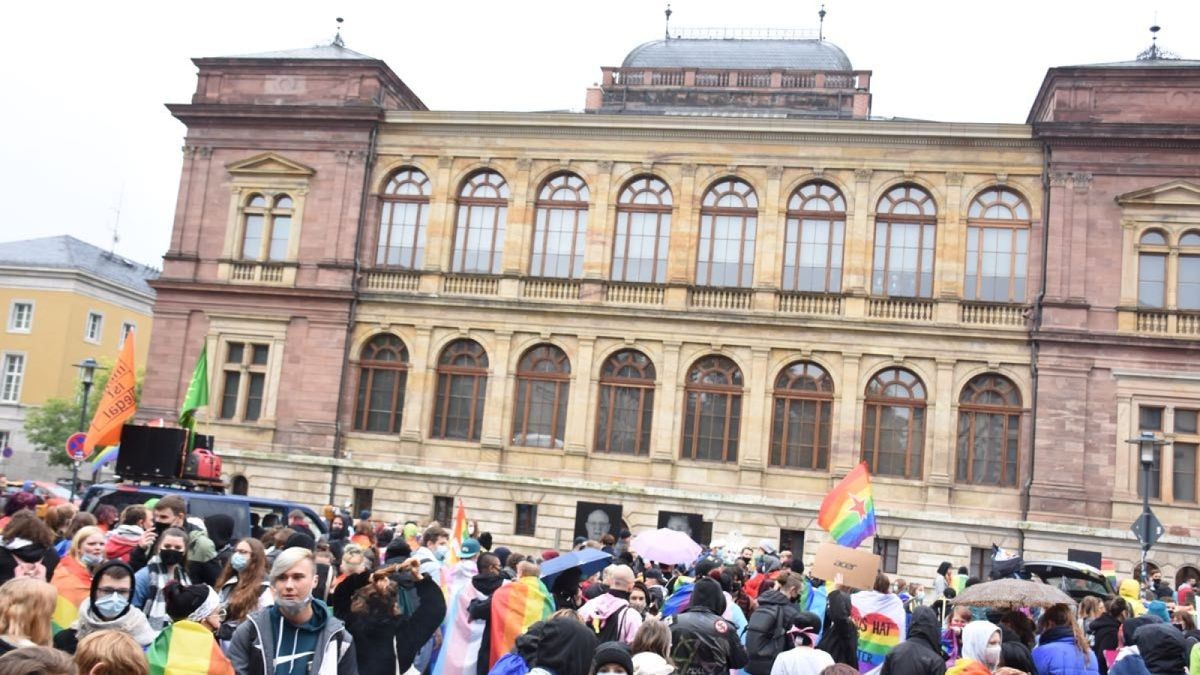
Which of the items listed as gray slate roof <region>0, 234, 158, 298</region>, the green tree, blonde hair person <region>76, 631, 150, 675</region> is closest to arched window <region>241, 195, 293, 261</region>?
the green tree

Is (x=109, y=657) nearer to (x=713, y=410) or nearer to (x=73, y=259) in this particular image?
(x=713, y=410)

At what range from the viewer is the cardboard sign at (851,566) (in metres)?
13.5

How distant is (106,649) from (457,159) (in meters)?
32.1

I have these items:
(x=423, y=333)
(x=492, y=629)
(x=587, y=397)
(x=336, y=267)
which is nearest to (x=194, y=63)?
(x=336, y=267)

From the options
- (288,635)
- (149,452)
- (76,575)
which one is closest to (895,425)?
(149,452)

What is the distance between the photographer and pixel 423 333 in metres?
35.2

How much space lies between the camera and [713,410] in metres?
33.5

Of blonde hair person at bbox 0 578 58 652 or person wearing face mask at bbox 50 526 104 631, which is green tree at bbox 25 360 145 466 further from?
blonde hair person at bbox 0 578 58 652

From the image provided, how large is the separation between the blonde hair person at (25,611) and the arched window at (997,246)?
3017cm

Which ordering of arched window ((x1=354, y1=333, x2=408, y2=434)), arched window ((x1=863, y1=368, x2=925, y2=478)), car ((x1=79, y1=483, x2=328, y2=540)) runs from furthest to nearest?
arched window ((x1=354, y1=333, x2=408, y2=434))
arched window ((x1=863, y1=368, x2=925, y2=478))
car ((x1=79, y1=483, x2=328, y2=540))

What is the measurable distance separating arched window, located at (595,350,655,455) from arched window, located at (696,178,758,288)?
329 cm

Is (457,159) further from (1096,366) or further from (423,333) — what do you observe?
(1096,366)

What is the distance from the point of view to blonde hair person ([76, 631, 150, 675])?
15.6 feet

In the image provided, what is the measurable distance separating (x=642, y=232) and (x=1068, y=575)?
644 inches
